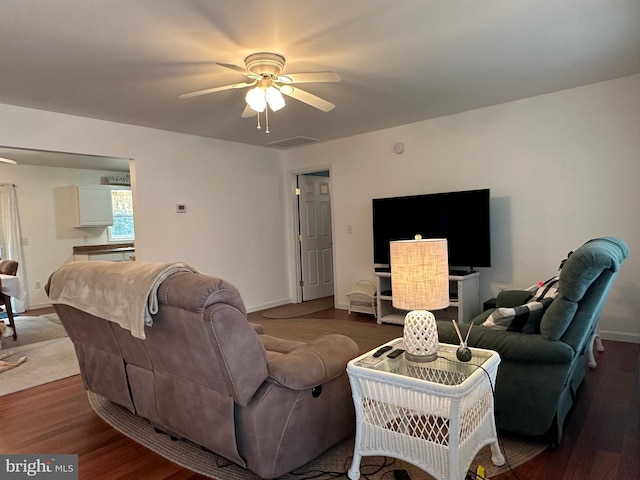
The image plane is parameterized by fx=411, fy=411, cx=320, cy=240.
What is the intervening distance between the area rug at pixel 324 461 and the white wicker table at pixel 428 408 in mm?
108

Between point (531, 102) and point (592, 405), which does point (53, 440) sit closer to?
point (592, 405)

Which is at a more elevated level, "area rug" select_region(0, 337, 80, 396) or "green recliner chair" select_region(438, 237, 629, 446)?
"green recliner chair" select_region(438, 237, 629, 446)

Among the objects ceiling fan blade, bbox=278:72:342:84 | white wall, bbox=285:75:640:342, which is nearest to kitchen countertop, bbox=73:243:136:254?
white wall, bbox=285:75:640:342

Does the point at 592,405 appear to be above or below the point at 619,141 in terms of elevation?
below

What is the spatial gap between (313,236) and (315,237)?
0.05 metres

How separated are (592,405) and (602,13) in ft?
7.97

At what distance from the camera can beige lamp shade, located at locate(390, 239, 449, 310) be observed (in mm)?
1885

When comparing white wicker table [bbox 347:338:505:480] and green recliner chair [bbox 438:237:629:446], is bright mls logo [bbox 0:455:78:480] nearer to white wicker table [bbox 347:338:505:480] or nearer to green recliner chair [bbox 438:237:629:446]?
white wicker table [bbox 347:338:505:480]

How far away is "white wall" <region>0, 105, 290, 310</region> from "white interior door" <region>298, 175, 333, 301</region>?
1.12ft

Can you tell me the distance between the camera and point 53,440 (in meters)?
2.45

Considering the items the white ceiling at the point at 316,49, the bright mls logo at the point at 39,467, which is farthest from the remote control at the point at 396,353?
the white ceiling at the point at 316,49

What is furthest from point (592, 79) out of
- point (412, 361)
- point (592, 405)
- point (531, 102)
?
point (412, 361)

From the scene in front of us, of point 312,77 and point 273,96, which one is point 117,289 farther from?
point 312,77

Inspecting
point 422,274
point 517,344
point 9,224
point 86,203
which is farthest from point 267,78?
point 9,224
